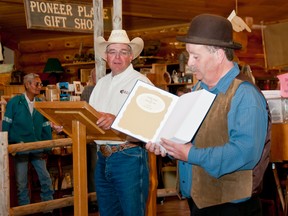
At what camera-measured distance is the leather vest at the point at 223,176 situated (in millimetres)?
2076

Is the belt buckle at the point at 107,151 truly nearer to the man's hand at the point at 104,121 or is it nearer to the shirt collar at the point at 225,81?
the man's hand at the point at 104,121

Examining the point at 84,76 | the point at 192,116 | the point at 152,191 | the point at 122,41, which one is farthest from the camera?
the point at 84,76

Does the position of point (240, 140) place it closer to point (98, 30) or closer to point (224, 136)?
point (224, 136)

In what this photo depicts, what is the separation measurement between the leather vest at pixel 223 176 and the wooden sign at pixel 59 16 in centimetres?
321

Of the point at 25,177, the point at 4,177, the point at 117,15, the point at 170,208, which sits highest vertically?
the point at 117,15

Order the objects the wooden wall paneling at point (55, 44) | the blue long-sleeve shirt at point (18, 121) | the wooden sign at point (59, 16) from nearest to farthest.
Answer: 1. the wooden sign at point (59, 16)
2. the blue long-sleeve shirt at point (18, 121)
3. the wooden wall paneling at point (55, 44)

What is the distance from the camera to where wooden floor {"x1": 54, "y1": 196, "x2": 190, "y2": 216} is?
5961 millimetres

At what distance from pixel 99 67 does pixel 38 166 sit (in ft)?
5.11

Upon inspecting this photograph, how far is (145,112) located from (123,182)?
3.42 ft

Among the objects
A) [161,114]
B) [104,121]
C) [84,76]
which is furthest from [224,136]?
[84,76]

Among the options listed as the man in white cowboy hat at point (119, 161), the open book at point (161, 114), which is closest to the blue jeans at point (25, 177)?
the man in white cowboy hat at point (119, 161)

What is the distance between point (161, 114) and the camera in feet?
7.41

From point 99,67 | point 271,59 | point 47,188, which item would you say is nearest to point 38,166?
point 47,188

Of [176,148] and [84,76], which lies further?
[84,76]
